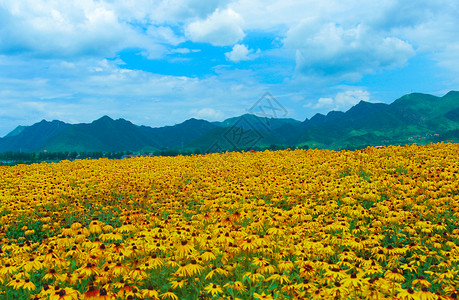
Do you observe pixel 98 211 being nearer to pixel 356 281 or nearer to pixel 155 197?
pixel 155 197

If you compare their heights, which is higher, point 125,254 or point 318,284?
point 125,254

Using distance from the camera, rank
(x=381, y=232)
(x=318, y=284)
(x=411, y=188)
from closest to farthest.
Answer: (x=318, y=284)
(x=381, y=232)
(x=411, y=188)

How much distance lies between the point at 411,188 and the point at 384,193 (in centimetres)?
115

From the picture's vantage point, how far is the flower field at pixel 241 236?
6750mm

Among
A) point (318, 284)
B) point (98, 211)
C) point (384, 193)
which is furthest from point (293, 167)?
point (318, 284)

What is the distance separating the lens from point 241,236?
27.9 feet

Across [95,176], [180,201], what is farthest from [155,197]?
[95,176]

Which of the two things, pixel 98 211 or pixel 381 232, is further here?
pixel 98 211

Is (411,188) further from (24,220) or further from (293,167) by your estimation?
(24,220)

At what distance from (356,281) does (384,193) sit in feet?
33.1

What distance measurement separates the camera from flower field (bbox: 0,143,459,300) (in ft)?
22.1

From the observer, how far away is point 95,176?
20594mm

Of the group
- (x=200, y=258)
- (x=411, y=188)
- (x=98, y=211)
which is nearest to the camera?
(x=200, y=258)

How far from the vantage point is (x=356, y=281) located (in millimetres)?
5879
